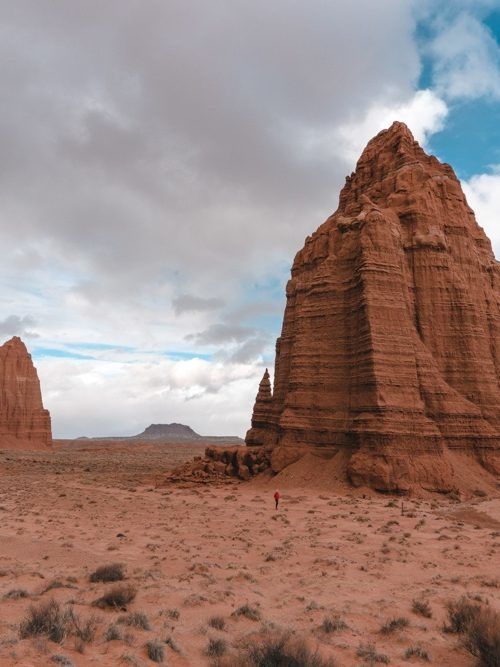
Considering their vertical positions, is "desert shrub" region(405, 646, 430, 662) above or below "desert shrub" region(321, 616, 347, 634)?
below

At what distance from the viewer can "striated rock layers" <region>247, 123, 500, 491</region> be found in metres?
30.2

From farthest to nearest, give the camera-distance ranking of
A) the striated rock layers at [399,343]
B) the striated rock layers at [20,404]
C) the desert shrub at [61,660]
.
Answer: the striated rock layers at [20,404], the striated rock layers at [399,343], the desert shrub at [61,660]

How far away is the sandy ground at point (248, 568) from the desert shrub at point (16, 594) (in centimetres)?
12

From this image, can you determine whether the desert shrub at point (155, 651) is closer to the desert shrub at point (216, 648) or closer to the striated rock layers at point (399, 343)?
the desert shrub at point (216, 648)

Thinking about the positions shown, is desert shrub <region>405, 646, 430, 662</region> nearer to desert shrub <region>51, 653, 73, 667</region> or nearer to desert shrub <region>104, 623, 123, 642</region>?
Result: desert shrub <region>104, 623, 123, 642</region>

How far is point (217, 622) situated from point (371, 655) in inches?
121

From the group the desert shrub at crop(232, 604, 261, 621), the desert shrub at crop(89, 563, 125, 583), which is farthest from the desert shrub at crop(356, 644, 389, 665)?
the desert shrub at crop(89, 563, 125, 583)

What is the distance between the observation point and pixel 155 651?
8.13 m

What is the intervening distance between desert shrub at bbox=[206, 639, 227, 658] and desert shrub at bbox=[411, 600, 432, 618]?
458cm

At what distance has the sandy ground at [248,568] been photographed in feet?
29.2

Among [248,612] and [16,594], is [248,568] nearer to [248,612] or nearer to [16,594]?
[248,612]

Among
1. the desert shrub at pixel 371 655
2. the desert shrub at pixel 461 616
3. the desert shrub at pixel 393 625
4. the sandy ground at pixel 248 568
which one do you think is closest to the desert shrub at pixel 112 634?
the sandy ground at pixel 248 568

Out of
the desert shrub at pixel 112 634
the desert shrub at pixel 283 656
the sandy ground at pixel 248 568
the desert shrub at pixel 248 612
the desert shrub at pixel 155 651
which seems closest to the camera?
the desert shrub at pixel 283 656

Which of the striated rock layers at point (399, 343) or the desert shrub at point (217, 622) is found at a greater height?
the striated rock layers at point (399, 343)
